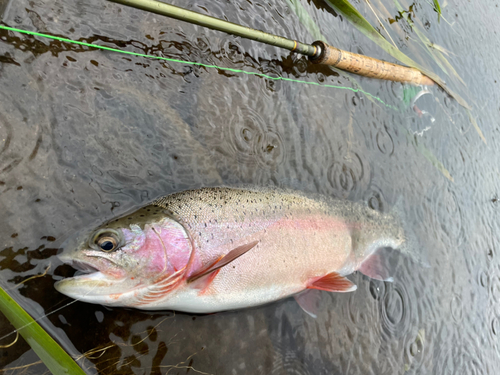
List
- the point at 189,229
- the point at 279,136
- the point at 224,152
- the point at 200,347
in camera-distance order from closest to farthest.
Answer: the point at 189,229
the point at 200,347
the point at 224,152
the point at 279,136

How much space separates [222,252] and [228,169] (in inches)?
29.1

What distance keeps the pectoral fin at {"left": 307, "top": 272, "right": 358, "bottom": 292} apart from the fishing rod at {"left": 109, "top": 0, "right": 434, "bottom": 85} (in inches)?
77.9

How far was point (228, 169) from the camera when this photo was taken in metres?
2.56

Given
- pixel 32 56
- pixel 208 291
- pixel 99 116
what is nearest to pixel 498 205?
pixel 208 291

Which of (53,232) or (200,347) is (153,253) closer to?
(53,232)

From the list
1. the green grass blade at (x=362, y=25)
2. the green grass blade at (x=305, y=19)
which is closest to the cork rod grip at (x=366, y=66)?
the green grass blade at (x=362, y=25)

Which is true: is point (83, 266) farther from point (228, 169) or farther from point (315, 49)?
point (315, 49)

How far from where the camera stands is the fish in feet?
5.84

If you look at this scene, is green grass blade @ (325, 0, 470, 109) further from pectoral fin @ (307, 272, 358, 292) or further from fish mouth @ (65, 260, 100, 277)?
fish mouth @ (65, 260, 100, 277)

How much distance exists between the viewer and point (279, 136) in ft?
9.43

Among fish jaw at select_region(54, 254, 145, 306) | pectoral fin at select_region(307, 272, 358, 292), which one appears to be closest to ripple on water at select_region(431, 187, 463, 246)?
pectoral fin at select_region(307, 272, 358, 292)

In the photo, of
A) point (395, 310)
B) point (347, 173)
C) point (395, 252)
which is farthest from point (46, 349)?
point (395, 252)

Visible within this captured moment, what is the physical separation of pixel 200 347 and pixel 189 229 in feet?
2.80

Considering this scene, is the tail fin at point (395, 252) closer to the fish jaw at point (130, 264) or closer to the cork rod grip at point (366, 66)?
the cork rod grip at point (366, 66)
